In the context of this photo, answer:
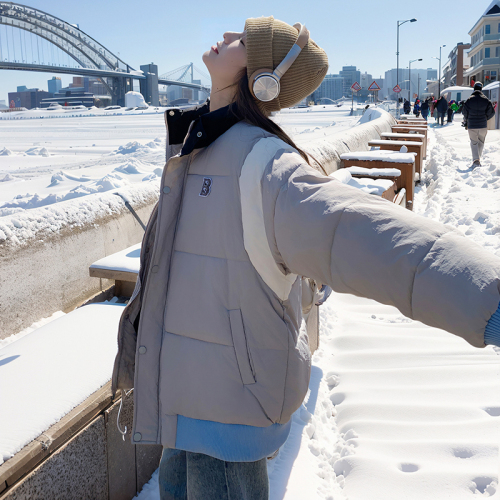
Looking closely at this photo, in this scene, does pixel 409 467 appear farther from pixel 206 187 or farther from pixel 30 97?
pixel 30 97

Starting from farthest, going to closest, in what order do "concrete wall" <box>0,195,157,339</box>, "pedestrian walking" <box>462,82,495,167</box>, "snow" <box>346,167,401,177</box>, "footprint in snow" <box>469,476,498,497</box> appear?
"pedestrian walking" <box>462,82,495,167</box>
"snow" <box>346,167,401,177</box>
"concrete wall" <box>0,195,157,339</box>
"footprint in snow" <box>469,476,498,497</box>

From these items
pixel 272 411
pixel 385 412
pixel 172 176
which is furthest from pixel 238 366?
pixel 385 412

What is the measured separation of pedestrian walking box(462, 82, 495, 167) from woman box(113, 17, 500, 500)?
35.6ft

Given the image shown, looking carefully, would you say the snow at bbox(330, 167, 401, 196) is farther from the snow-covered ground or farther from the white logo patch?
the white logo patch

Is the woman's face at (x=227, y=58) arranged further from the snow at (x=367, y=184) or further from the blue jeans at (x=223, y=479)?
the snow at (x=367, y=184)

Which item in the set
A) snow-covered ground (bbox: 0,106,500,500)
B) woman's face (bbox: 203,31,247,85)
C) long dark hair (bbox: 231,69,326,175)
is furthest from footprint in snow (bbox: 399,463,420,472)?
woman's face (bbox: 203,31,247,85)

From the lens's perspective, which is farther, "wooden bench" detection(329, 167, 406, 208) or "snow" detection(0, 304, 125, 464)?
"wooden bench" detection(329, 167, 406, 208)

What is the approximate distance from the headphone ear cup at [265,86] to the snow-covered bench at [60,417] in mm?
1165

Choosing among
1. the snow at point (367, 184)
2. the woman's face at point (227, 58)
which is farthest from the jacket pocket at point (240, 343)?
the snow at point (367, 184)

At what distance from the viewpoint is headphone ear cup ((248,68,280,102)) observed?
1240 mm

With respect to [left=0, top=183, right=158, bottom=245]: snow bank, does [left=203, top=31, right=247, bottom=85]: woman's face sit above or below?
above

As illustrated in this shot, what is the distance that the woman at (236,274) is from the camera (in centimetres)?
100

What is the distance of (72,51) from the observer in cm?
8231

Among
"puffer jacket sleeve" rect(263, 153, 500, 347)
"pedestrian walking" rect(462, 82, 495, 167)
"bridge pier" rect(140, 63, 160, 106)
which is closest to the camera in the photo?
"puffer jacket sleeve" rect(263, 153, 500, 347)
